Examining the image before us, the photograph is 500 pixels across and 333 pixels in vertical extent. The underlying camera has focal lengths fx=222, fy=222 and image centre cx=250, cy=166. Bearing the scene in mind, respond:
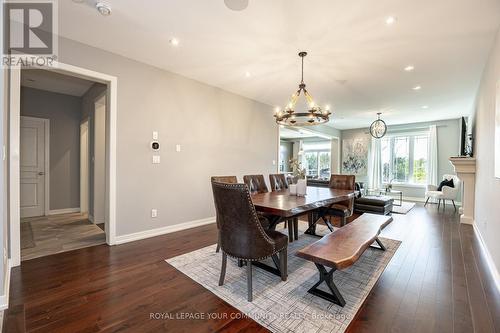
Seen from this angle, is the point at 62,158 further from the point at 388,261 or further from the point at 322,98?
the point at 388,261

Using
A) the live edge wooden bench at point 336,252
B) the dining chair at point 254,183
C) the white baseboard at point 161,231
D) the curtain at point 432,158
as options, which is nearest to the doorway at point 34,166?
the white baseboard at point 161,231

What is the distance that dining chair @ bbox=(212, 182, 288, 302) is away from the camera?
1.87 meters

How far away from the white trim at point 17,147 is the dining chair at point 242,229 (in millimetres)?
2020

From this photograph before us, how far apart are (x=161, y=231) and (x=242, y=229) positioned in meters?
2.33

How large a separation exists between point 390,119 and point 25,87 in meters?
9.78

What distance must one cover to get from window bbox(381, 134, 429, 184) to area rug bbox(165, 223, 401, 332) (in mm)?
6551

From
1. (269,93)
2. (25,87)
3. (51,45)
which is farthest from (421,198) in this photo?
(25,87)

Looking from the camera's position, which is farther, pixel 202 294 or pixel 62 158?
pixel 62 158

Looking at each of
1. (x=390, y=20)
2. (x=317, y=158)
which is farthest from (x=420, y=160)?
(x=390, y=20)

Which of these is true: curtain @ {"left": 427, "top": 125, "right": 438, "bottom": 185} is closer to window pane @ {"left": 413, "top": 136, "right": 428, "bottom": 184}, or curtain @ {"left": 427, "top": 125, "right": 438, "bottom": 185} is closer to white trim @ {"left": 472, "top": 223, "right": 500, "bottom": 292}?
window pane @ {"left": 413, "top": 136, "right": 428, "bottom": 184}

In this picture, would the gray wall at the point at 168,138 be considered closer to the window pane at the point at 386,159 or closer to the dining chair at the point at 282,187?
the dining chair at the point at 282,187

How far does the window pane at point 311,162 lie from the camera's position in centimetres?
1216

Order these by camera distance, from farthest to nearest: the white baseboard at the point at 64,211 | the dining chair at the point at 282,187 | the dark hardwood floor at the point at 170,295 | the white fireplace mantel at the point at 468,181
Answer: the white baseboard at the point at 64,211
the white fireplace mantel at the point at 468,181
the dining chair at the point at 282,187
the dark hardwood floor at the point at 170,295

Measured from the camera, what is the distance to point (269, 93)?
4922 millimetres
